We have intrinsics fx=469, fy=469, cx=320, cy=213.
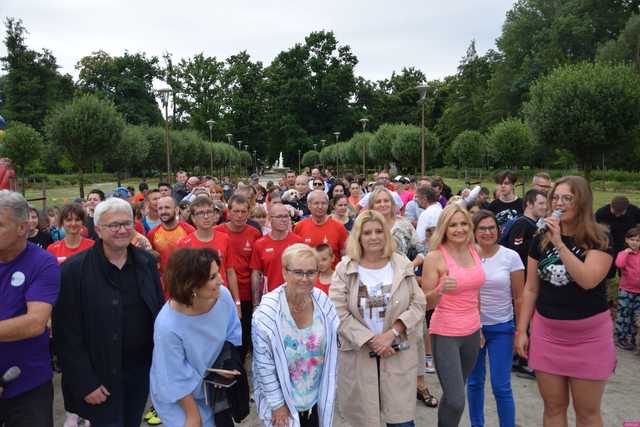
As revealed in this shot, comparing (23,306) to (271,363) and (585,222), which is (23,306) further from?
(585,222)

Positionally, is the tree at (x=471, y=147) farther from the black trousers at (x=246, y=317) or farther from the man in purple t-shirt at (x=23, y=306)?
the man in purple t-shirt at (x=23, y=306)

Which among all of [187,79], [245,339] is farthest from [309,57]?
[245,339]

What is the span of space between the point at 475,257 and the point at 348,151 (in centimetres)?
4248

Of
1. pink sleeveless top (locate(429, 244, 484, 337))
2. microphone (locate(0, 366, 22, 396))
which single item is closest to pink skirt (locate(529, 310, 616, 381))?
pink sleeveless top (locate(429, 244, 484, 337))

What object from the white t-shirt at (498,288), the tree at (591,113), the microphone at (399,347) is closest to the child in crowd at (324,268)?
the microphone at (399,347)

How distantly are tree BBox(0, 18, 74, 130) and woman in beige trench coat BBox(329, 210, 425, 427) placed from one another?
59.9 m

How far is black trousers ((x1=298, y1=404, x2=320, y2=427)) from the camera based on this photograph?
2916 millimetres

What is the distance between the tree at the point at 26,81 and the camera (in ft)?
178

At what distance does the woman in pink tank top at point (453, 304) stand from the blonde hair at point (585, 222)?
2.30ft

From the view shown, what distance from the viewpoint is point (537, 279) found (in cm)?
327

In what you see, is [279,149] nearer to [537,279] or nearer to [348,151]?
[348,151]

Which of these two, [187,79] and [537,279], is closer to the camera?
[537,279]

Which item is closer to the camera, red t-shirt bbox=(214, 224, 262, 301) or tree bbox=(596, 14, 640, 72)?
red t-shirt bbox=(214, 224, 262, 301)

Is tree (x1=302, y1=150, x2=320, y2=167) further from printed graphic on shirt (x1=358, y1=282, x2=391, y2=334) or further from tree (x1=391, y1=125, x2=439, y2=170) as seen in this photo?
printed graphic on shirt (x1=358, y1=282, x2=391, y2=334)
